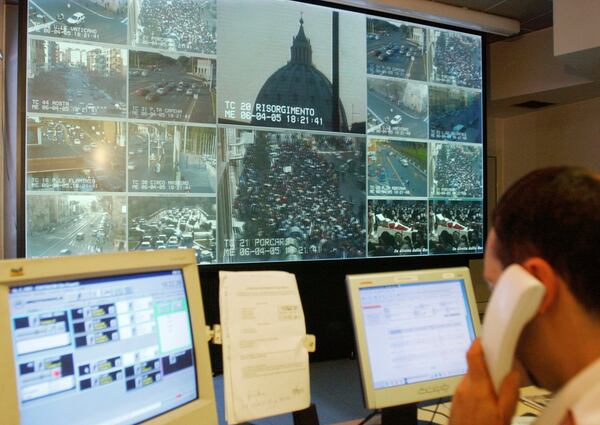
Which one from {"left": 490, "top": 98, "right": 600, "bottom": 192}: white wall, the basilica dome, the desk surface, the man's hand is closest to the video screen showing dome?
the basilica dome

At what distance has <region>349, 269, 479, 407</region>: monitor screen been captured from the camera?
4.05 feet

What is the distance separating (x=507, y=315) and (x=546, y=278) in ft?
0.26

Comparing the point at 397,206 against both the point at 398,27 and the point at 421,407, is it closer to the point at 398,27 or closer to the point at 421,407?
the point at 398,27

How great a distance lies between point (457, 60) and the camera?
12.1 ft

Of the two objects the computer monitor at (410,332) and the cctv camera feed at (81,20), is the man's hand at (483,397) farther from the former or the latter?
the cctv camera feed at (81,20)

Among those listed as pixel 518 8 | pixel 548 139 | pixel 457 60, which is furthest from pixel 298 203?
pixel 548 139

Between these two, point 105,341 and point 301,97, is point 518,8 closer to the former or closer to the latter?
point 301,97

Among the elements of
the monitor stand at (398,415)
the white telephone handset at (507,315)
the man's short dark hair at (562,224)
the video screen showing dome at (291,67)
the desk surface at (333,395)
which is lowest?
the desk surface at (333,395)

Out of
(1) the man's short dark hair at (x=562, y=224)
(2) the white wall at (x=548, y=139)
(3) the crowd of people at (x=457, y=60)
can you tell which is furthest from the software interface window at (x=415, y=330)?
(2) the white wall at (x=548, y=139)

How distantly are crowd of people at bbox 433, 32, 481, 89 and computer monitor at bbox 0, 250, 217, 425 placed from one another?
3.08 m

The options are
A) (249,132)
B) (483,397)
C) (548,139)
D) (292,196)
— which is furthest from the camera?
(548,139)

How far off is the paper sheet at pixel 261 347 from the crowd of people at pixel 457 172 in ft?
8.73

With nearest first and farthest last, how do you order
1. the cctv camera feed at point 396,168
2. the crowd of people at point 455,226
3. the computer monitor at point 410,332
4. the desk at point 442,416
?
the computer monitor at point 410,332, the desk at point 442,416, the cctv camera feed at point 396,168, the crowd of people at point 455,226

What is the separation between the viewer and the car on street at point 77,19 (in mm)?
2559
